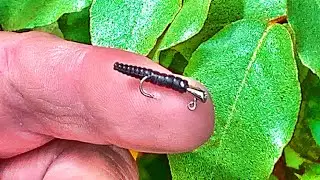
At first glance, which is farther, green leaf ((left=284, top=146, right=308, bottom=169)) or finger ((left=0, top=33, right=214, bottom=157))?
green leaf ((left=284, top=146, right=308, bottom=169))

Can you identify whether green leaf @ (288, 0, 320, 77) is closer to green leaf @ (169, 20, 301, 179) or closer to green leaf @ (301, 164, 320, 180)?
green leaf @ (169, 20, 301, 179)

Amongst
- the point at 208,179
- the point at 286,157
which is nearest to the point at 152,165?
the point at 286,157

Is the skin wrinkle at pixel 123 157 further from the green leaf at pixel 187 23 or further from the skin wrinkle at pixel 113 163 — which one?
the green leaf at pixel 187 23

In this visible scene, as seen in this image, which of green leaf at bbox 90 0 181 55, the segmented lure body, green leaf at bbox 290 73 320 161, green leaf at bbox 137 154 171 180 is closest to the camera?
the segmented lure body

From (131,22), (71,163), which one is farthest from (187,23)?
(71,163)

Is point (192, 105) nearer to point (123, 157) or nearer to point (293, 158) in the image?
point (123, 157)

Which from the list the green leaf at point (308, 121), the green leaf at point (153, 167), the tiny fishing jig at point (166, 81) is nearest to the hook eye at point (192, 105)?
the tiny fishing jig at point (166, 81)

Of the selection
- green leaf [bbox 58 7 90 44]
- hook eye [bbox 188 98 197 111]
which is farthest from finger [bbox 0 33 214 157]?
green leaf [bbox 58 7 90 44]
